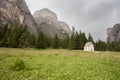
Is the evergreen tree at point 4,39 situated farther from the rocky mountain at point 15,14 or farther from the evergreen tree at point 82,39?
the rocky mountain at point 15,14

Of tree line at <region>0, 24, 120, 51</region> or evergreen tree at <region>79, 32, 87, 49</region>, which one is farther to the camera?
evergreen tree at <region>79, 32, 87, 49</region>

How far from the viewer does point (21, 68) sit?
17.6 meters

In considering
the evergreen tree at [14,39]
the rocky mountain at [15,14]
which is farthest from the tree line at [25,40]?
the rocky mountain at [15,14]

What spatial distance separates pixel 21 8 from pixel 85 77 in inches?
6611

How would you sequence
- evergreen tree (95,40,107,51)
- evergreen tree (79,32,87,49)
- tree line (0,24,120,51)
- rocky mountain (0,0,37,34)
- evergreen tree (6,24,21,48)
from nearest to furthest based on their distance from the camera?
evergreen tree (6,24,21,48) → tree line (0,24,120,51) → evergreen tree (79,32,87,49) → evergreen tree (95,40,107,51) → rocky mountain (0,0,37,34)

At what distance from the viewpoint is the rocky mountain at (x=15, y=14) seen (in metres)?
148

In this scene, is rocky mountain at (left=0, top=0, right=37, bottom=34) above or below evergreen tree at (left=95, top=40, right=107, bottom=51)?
above

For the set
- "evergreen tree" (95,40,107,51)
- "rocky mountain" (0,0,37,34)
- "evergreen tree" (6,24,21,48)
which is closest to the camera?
"evergreen tree" (6,24,21,48)

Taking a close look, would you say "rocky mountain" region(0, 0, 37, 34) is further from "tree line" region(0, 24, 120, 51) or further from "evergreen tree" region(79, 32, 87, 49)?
"evergreen tree" region(79, 32, 87, 49)

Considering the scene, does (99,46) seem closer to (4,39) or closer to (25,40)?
(25,40)

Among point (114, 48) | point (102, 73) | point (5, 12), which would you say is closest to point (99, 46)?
point (114, 48)

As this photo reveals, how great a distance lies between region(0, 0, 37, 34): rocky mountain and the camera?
148000 millimetres

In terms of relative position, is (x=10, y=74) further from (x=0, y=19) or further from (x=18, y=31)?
(x=0, y=19)

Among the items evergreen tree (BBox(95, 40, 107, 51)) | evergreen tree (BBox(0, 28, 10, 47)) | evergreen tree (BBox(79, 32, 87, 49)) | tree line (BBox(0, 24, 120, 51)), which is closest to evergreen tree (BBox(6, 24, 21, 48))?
tree line (BBox(0, 24, 120, 51))
